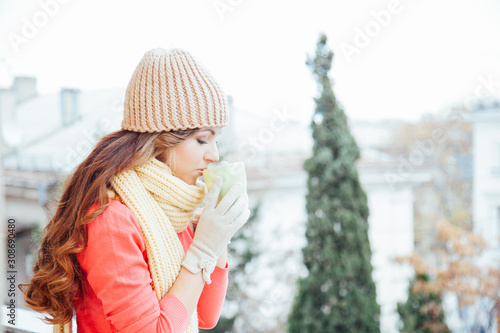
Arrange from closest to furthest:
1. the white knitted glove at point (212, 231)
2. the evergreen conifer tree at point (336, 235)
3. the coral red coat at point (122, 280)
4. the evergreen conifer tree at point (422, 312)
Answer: the coral red coat at point (122, 280) < the white knitted glove at point (212, 231) < the evergreen conifer tree at point (336, 235) < the evergreen conifer tree at point (422, 312)

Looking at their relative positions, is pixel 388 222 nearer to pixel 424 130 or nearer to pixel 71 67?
pixel 424 130

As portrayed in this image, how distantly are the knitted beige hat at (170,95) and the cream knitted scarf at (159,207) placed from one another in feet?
0.29

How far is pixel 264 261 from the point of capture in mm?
3867

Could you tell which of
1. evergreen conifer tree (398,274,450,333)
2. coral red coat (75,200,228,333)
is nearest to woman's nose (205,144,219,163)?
coral red coat (75,200,228,333)

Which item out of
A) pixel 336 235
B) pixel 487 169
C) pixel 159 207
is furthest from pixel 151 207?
pixel 487 169

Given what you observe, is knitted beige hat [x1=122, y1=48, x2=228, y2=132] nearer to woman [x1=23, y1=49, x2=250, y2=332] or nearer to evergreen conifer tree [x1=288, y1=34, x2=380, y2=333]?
woman [x1=23, y1=49, x2=250, y2=332]

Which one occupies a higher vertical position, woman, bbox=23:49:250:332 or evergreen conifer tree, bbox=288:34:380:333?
woman, bbox=23:49:250:332

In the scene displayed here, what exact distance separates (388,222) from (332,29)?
224cm

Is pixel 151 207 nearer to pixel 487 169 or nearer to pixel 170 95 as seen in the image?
pixel 170 95

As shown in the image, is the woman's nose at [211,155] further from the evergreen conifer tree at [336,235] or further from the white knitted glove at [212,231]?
the evergreen conifer tree at [336,235]

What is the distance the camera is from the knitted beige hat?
0.83 m

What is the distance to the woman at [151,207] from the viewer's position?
30.3 inches

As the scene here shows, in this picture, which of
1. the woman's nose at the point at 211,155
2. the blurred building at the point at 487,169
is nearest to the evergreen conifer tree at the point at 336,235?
the blurred building at the point at 487,169

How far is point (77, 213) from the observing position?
0.79 m
